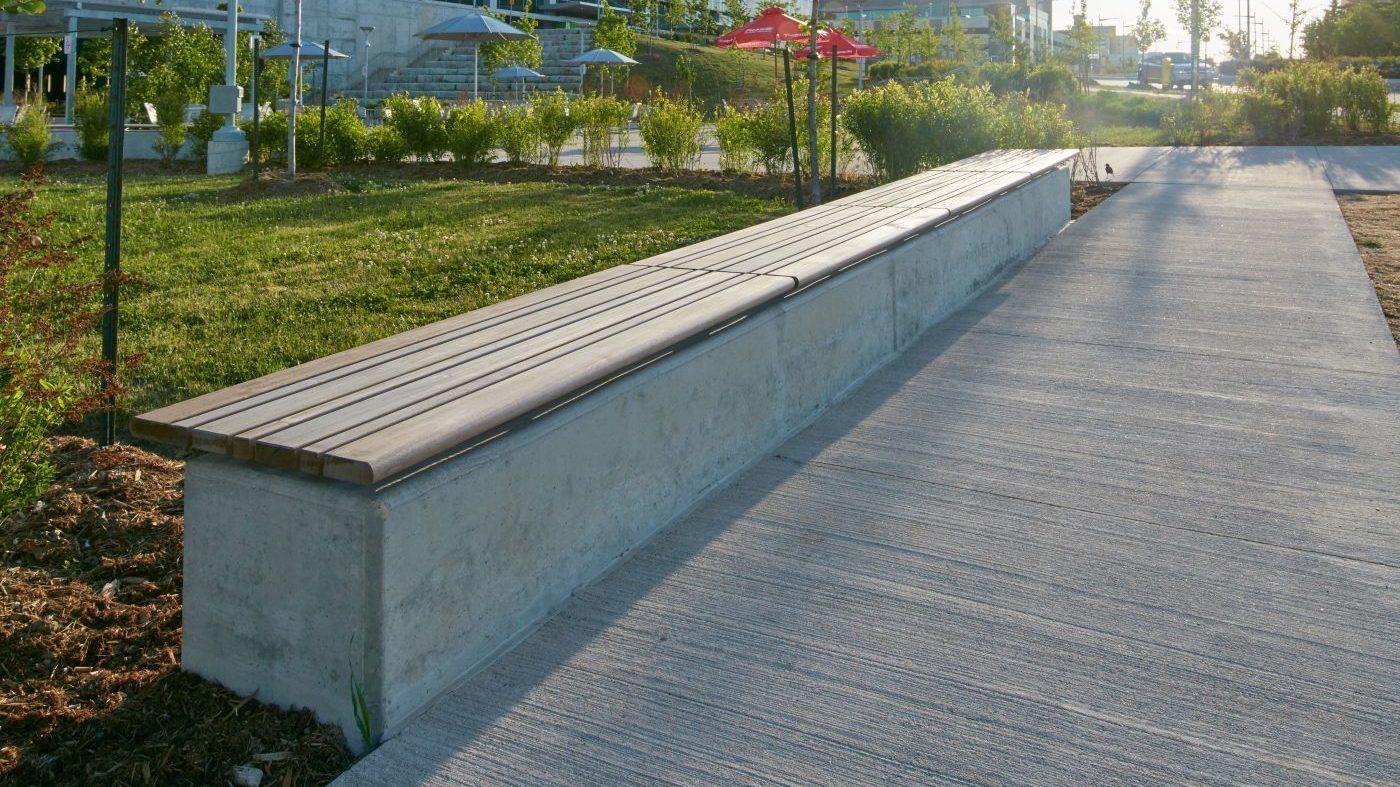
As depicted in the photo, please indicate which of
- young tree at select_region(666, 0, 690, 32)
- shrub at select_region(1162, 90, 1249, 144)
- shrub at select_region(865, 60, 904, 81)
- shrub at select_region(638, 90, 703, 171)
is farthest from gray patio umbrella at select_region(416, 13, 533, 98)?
young tree at select_region(666, 0, 690, 32)

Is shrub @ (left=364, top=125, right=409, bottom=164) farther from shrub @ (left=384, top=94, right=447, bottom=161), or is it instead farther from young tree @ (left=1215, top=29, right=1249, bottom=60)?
young tree @ (left=1215, top=29, right=1249, bottom=60)

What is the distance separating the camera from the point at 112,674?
3059mm

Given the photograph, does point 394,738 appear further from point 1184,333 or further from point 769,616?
point 1184,333

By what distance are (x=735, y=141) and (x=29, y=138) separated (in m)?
10.0

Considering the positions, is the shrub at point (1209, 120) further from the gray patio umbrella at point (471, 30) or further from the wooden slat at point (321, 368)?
the wooden slat at point (321, 368)

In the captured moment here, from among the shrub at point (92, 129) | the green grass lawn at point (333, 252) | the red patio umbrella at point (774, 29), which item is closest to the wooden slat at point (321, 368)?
the green grass lawn at point (333, 252)

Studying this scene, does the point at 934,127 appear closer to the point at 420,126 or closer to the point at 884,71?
the point at 420,126

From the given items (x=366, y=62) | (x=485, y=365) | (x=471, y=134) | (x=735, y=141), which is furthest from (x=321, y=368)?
(x=366, y=62)

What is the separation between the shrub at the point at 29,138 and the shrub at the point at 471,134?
5684mm

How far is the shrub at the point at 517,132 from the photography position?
17.3 m

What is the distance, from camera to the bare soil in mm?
7469

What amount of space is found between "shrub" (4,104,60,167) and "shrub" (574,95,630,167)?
7560mm

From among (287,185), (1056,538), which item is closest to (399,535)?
(1056,538)

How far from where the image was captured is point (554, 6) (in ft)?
197
